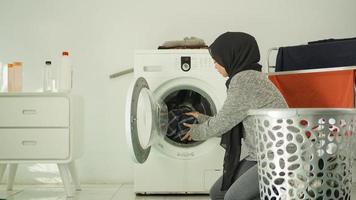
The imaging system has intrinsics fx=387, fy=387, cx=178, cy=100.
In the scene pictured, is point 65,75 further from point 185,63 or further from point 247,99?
point 247,99

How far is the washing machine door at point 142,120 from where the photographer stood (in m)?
1.67

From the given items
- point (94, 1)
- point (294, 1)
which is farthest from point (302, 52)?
point (94, 1)

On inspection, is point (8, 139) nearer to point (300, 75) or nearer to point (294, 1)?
point (300, 75)

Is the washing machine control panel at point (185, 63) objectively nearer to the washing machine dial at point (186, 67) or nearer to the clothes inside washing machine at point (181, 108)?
the washing machine dial at point (186, 67)

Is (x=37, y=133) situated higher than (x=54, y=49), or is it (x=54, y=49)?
(x=54, y=49)

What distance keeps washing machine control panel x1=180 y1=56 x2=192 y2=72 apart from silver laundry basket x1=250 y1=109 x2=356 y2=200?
1124 millimetres

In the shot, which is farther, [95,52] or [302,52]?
[95,52]

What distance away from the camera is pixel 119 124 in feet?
9.39

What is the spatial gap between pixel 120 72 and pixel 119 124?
0.38m

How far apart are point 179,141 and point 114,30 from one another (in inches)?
44.5

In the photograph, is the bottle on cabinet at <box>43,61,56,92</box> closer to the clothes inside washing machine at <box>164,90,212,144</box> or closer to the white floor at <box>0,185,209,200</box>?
the white floor at <box>0,185,209,200</box>

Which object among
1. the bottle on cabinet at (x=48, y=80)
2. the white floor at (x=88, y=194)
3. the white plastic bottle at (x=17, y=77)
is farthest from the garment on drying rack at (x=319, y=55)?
the white plastic bottle at (x=17, y=77)

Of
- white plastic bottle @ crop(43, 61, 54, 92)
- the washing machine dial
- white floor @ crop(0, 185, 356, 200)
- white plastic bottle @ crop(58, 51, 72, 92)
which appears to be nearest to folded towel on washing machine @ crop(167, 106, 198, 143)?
the washing machine dial

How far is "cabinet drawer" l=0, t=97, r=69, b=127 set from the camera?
2.24m
